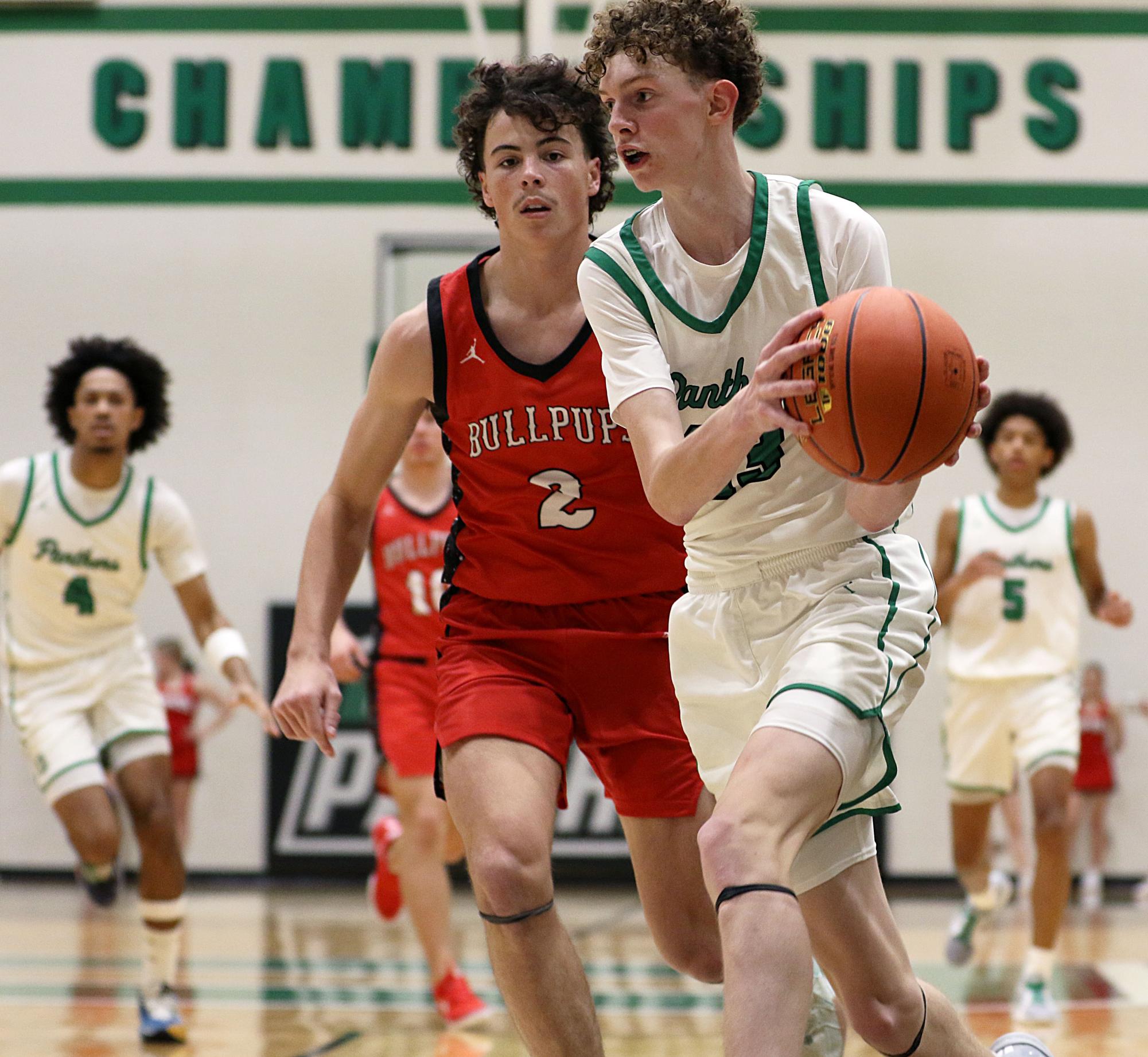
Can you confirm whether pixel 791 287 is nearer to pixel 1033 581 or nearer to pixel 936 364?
pixel 936 364

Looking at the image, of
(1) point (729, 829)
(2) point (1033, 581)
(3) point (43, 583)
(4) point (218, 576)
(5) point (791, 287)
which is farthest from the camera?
(4) point (218, 576)

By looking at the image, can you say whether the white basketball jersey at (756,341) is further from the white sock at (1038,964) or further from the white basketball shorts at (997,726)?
the white basketball shorts at (997,726)

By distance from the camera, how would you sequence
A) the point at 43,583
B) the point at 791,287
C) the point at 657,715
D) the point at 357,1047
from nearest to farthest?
1. the point at 791,287
2. the point at 657,715
3. the point at 357,1047
4. the point at 43,583

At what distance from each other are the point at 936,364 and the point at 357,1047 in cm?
349

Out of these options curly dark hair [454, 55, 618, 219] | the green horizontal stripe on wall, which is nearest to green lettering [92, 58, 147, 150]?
the green horizontal stripe on wall

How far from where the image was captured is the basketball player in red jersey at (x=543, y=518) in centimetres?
336

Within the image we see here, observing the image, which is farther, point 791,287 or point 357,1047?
point 357,1047

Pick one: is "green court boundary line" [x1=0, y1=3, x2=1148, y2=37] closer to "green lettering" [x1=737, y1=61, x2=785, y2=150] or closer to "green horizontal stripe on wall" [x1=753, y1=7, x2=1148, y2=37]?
"green horizontal stripe on wall" [x1=753, y1=7, x2=1148, y2=37]

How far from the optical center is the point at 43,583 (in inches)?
234

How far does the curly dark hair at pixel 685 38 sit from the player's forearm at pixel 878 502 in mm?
787

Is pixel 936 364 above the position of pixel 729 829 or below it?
above

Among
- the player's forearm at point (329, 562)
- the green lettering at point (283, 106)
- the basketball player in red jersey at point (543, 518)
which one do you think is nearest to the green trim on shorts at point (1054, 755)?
Result: the basketball player in red jersey at point (543, 518)

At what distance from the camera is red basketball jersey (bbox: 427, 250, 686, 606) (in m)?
3.36

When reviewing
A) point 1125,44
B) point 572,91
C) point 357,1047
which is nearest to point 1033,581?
point 357,1047
